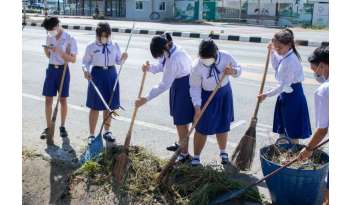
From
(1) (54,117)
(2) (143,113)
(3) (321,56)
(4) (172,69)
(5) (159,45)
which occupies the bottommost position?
(2) (143,113)

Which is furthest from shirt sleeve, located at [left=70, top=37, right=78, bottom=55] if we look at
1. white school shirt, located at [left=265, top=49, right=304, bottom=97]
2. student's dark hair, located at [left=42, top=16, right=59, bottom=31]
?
white school shirt, located at [left=265, top=49, right=304, bottom=97]

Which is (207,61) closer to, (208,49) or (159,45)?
(208,49)

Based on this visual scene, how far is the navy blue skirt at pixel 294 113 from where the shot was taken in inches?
169

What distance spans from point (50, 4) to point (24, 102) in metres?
40.1

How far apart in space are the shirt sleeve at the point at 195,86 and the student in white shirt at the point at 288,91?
59 cm

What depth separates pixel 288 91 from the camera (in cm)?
422

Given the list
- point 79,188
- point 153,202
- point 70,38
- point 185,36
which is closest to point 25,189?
point 79,188

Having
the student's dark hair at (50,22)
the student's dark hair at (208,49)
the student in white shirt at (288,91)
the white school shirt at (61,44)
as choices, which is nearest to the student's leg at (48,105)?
the white school shirt at (61,44)

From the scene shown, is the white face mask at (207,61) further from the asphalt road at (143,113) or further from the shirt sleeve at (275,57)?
the asphalt road at (143,113)

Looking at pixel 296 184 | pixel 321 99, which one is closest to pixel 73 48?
pixel 296 184

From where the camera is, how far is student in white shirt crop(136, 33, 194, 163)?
4.15m

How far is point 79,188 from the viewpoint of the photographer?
162 inches

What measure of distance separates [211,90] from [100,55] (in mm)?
1430

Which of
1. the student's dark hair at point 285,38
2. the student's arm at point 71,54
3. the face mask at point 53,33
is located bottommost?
the student's arm at point 71,54
